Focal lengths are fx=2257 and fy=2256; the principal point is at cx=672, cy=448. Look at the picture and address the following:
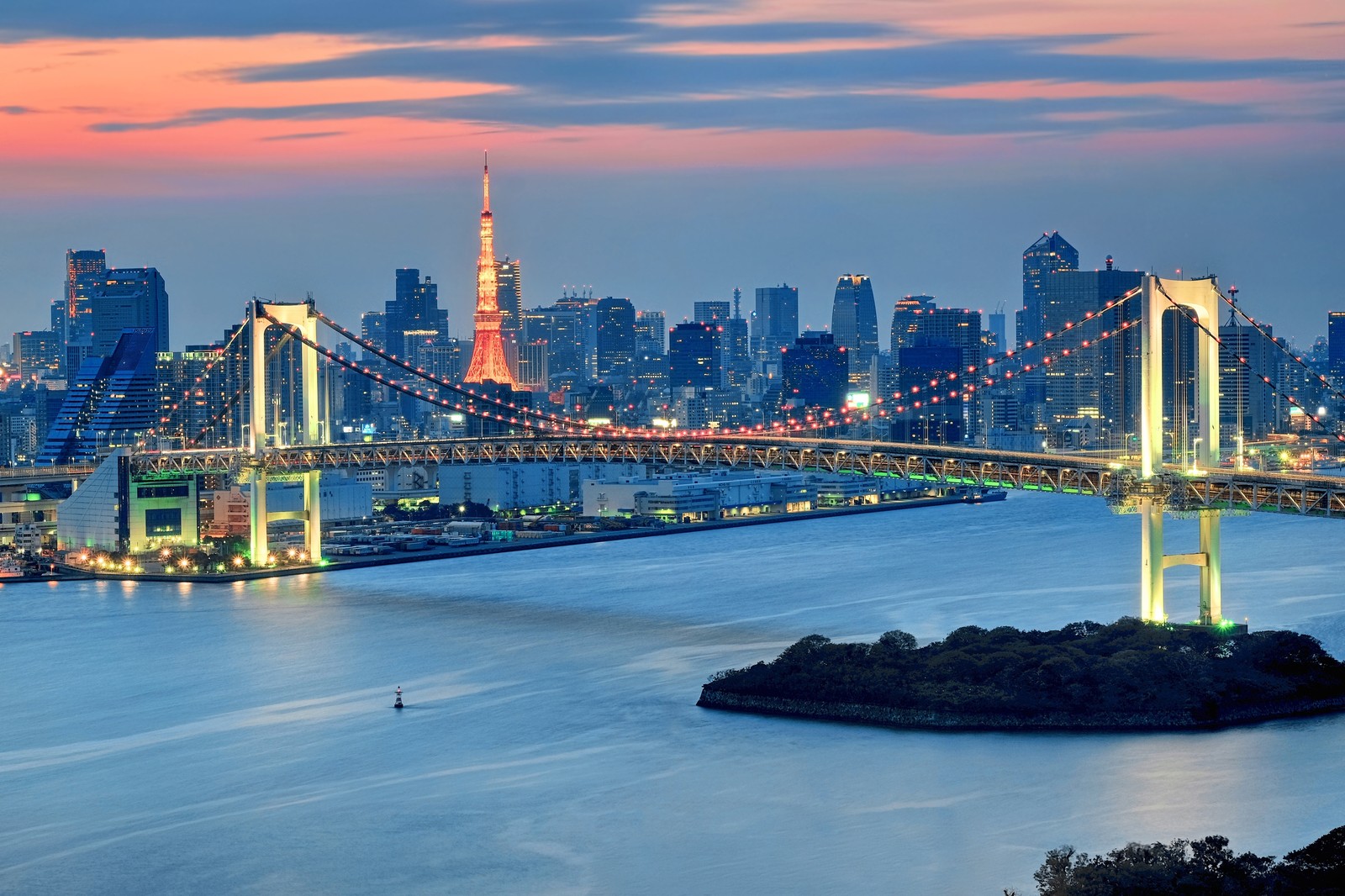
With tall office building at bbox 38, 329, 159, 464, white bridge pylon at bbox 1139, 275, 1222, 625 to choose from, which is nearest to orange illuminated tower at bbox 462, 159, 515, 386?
tall office building at bbox 38, 329, 159, 464

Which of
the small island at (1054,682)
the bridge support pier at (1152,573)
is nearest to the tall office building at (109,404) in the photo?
the bridge support pier at (1152,573)

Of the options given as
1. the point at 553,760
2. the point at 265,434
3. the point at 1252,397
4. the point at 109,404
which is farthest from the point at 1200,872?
the point at 1252,397

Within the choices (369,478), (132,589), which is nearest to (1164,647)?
(132,589)

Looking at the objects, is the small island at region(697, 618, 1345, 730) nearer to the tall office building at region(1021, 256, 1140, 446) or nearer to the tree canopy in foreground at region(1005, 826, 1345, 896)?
the tree canopy in foreground at region(1005, 826, 1345, 896)

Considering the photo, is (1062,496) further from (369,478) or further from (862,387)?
(862,387)

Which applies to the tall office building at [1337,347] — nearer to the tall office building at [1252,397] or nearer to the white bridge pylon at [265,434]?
the tall office building at [1252,397]

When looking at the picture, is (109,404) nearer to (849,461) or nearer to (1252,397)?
(1252,397)
